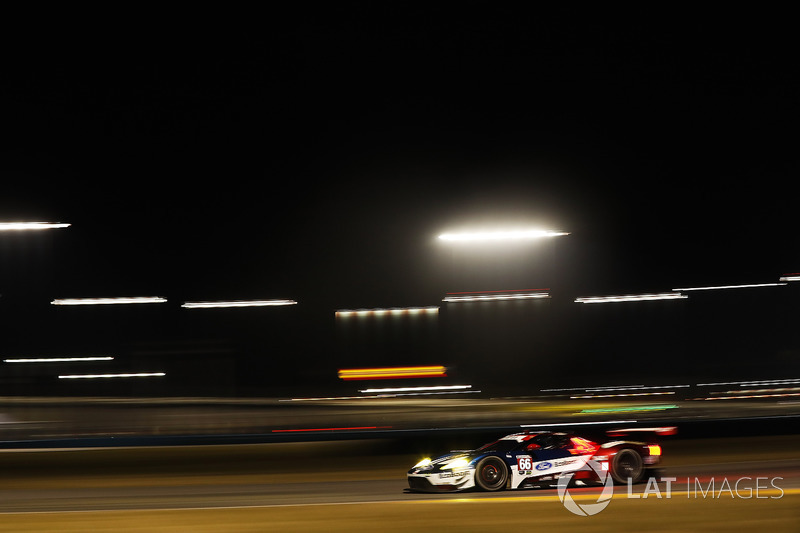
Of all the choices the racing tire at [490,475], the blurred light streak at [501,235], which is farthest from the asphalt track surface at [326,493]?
the blurred light streak at [501,235]

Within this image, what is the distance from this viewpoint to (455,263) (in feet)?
70.3

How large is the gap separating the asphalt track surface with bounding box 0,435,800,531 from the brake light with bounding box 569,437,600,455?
438 millimetres

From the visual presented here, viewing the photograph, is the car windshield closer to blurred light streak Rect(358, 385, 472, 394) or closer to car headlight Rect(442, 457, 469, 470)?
car headlight Rect(442, 457, 469, 470)

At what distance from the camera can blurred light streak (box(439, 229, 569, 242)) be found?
20984mm

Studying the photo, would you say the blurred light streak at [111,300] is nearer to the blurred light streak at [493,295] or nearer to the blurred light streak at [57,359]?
the blurred light streak at [57,359]

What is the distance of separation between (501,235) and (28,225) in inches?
525

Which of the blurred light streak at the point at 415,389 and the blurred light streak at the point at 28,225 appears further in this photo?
the blurred light streak at the point at 28,225

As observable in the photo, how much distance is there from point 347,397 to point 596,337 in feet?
25.7

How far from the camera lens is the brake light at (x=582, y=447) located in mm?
9016

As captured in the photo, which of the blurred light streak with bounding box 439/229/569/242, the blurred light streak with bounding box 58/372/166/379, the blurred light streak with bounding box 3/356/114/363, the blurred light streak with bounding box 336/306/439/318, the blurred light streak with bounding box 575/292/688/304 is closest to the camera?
the blurred light streak with bounding box 58/372/166/379

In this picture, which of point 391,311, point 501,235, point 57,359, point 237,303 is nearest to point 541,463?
point 391,311

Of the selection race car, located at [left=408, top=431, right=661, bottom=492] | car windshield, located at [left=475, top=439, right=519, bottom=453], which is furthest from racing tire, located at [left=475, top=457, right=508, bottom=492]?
car windshield, located at [left=475, top=439, right=519, bottom=453]

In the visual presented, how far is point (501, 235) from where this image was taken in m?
21.2

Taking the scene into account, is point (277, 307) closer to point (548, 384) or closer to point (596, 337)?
point (548, 384)
